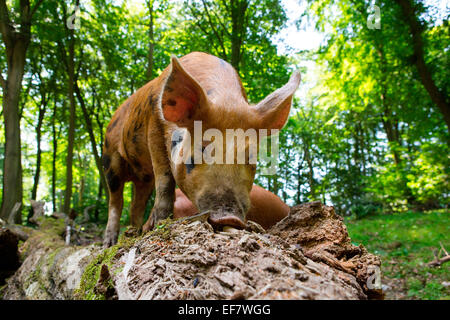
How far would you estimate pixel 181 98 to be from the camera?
102 inches

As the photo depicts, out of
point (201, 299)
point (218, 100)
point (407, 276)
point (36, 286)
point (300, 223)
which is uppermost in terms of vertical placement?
point (218, 100)

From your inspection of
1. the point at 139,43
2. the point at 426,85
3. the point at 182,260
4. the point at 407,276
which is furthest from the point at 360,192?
the point at 182,260

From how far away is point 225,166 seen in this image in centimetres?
234

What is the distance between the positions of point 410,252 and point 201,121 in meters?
7.53

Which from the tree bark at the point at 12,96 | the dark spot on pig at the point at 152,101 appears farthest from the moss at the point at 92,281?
the tree bark at the point at 12,96

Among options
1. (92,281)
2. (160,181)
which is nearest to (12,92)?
(160,181)

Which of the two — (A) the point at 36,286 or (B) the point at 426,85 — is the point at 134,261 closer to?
(A) the point at 36,286

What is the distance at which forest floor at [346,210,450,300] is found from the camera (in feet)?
17.5

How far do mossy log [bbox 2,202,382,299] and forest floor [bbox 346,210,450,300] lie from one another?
103 centimetres

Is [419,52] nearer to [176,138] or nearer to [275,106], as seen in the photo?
[275,106]

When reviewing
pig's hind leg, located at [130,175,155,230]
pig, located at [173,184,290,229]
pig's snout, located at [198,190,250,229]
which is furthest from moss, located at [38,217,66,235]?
pig's snout, located at [198,190,250,229]

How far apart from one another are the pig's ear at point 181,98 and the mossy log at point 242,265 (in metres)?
1.08

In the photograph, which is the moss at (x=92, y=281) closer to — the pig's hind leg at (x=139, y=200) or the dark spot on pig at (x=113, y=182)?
the dark spot on pig at (x=113, y=182)
